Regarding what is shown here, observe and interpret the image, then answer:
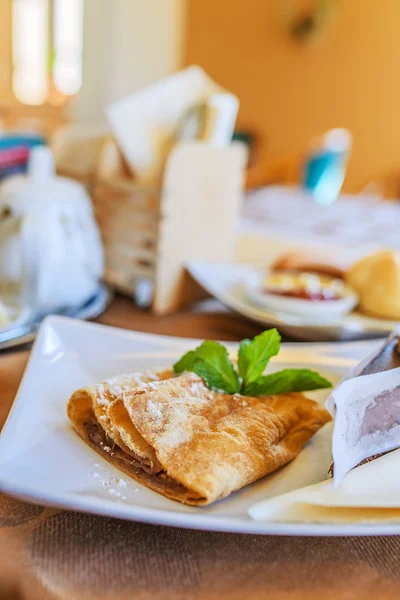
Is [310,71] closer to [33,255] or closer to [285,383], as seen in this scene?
[33,255]

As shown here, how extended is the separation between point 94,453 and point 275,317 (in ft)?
1.52

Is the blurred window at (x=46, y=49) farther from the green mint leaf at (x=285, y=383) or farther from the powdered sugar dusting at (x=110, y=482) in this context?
the powdered sugar dusting at (x=110, y=482)

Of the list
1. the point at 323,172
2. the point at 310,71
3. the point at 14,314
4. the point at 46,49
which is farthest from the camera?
the point at 46,49

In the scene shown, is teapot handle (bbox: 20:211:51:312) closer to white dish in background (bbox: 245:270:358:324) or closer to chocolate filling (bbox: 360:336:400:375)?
white dish in background (bbox: 245:270:358:324)

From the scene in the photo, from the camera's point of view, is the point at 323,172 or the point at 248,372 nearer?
the point at 248,372

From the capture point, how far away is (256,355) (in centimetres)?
60

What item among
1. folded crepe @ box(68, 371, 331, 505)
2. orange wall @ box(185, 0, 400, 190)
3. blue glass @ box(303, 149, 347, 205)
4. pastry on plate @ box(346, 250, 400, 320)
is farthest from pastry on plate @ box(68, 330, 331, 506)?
orange wall @ box(185, 0, 400, 190)

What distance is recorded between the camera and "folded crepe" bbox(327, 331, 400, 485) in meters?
0.46

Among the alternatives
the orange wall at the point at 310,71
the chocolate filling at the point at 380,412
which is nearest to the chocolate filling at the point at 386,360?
the chocolate filling at the point at 380,412

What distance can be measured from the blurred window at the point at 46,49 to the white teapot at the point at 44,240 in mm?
5287

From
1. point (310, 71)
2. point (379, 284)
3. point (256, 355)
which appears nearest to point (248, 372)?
point (256, 355)

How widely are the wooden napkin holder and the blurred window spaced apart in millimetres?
5164

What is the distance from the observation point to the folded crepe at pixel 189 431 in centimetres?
45

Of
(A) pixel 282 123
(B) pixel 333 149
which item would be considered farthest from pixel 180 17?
(B) pixel 333 149
